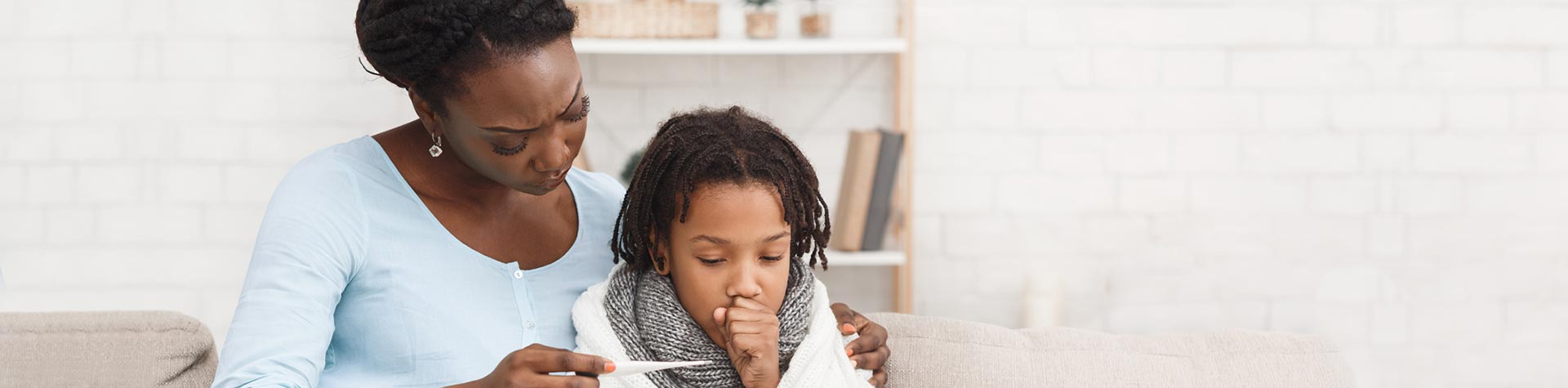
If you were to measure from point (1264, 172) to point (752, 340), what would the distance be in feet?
6.69

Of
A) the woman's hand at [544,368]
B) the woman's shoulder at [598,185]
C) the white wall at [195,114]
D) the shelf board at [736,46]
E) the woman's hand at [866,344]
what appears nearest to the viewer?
the woman's hand at [544,368]

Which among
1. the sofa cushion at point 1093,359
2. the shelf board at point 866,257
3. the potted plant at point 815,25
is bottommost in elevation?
the shelf board at point 866,257

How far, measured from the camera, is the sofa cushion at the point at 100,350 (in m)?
1.58

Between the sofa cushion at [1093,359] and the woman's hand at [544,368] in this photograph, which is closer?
the woman's hand at [544,368]

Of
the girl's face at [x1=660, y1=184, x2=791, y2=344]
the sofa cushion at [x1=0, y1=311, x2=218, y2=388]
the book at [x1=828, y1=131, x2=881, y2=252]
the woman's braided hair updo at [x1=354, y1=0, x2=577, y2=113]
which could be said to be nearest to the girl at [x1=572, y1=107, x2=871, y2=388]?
the girl's face at [x1=660, y1=184, x2=791, y2=344]

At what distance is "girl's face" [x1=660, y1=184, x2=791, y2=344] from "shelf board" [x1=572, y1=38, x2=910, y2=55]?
1285mm

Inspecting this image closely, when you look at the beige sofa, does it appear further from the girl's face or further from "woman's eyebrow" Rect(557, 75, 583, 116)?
"woman's eyebrow" Rect(557, 75, 583, 116)

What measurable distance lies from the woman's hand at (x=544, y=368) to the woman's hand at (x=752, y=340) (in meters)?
0.19

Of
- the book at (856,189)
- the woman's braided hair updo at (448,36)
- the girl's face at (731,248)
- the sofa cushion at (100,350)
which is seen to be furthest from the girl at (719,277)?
the book at (856,189)

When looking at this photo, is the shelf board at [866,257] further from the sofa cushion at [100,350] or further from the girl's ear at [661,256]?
the sofa cushion at [100,350]

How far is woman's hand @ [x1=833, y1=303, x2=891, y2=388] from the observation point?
148 centimetres

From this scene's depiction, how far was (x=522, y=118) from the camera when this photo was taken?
4.05 feet

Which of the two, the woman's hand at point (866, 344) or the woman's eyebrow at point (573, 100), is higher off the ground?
the woman's eyebrow at point (573, 100)

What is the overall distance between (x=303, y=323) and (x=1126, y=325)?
2.25 metres
